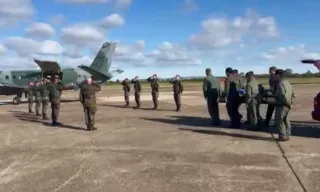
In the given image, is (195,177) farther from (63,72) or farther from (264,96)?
(63,72)

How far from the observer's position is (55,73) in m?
28.7

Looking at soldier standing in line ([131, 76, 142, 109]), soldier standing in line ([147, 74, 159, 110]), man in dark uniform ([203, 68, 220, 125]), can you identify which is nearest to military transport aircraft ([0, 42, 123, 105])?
soldier standing in line ([131, 76, 142, 109])

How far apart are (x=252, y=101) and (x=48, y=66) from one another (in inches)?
783

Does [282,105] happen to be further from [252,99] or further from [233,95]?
[233,95]

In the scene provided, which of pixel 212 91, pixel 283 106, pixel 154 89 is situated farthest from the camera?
pixel 154 89

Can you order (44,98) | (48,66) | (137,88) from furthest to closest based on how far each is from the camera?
1. (48,66)
2. (137,88)
3. (44,98)

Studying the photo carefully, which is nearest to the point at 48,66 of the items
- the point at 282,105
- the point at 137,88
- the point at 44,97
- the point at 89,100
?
the point at 137,88

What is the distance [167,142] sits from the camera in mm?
9906

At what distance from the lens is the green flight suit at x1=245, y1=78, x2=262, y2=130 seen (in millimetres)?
11180

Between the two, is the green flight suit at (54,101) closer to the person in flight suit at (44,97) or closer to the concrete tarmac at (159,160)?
the concrete tarmac at (159,160)

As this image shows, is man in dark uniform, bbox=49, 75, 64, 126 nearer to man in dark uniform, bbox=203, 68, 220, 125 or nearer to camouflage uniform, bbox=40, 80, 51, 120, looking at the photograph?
camouflage uniform, bbox=40, 80, 51, 120

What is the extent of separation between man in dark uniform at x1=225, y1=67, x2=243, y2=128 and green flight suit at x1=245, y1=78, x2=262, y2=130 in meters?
0.72

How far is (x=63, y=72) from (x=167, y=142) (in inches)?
824

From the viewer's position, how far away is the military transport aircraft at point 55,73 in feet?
92.9
